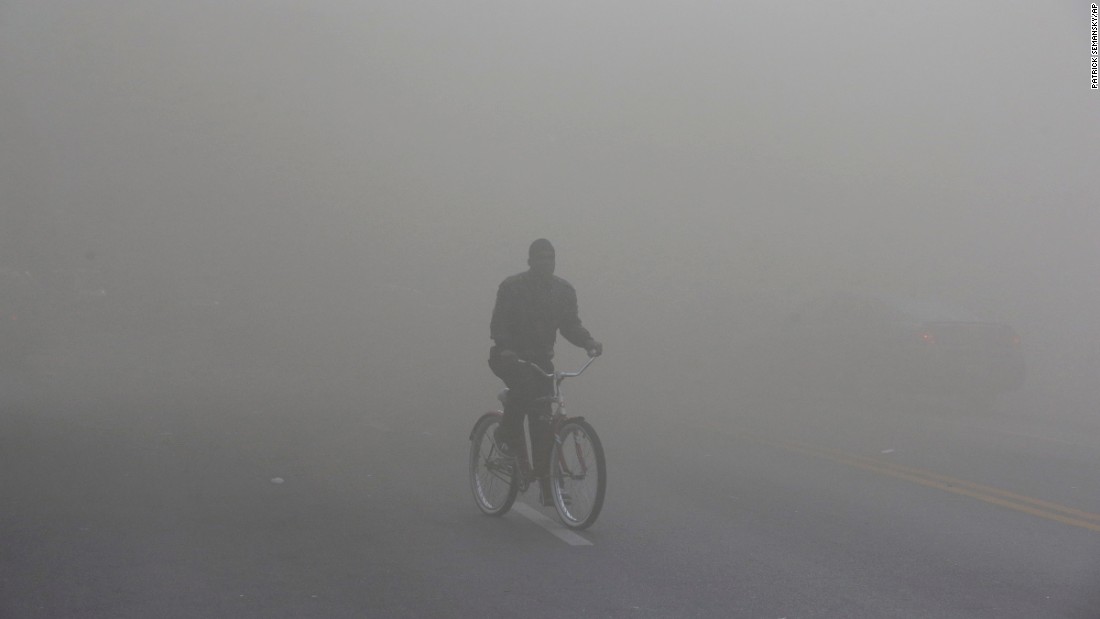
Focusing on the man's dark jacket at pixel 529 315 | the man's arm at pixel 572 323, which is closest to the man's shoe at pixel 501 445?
the man's dark jacket at pixel 529 315

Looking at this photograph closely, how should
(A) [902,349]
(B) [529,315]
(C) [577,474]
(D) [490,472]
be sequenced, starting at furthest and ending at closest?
(A) [902,349] → (D) [490,472] → (B) [529,315] → (C) [577,474]

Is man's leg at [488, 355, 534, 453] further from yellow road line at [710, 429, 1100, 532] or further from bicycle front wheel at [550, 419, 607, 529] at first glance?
yellow road line at [710, 429, 1100, 532]

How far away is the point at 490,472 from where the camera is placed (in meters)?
7.65

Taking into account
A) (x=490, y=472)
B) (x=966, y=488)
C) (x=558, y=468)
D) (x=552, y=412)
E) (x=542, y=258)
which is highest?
(x=542, y=258)

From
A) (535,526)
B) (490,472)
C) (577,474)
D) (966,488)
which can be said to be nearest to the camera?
(577,474)

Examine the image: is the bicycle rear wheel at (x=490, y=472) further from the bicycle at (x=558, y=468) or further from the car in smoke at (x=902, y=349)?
the car in smoke at (x=902, y=349)

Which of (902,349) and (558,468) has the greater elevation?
(902,349)

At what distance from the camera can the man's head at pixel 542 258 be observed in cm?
704

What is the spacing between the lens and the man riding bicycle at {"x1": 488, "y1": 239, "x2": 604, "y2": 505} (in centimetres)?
705

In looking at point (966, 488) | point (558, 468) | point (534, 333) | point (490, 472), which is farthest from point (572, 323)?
point (966, 488)

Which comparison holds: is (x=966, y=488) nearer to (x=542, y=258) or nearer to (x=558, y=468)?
(x=558, y=468)

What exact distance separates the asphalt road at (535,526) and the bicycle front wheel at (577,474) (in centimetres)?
16

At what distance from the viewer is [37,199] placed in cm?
4144

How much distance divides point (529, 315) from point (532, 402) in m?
0.54
